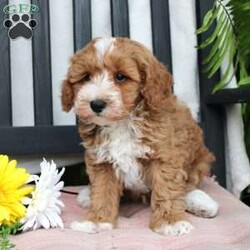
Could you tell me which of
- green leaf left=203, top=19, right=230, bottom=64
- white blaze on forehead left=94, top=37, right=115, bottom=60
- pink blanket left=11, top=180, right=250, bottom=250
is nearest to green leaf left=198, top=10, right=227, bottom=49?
green leaf left=203, top=19, right=230, bottom=64

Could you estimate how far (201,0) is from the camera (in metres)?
3.07

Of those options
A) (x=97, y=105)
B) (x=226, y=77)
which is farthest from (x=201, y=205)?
(x=226, y=77)

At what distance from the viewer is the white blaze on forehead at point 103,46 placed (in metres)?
2.12

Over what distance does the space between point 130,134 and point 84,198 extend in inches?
18.3

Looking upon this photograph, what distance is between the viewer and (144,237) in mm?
1988

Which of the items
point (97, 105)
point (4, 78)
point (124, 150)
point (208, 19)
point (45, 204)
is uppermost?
point (208, 19)

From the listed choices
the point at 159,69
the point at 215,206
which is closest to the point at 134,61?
the point at 159,69

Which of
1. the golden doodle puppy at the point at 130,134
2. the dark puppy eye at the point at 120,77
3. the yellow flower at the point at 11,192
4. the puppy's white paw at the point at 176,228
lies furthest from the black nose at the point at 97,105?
the puppy's white paw at the point at 176,228

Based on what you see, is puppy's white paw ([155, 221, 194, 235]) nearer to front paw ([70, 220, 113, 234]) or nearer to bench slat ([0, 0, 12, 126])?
front paw ([70, 220, 113, 234])

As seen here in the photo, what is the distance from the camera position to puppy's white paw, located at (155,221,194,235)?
204 centimetres

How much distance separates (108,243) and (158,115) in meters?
0.61

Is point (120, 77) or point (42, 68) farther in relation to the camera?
point (42, 68)

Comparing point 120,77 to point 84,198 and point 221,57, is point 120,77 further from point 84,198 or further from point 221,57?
point 221,57

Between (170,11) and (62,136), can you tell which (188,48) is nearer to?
(170,11)
